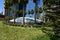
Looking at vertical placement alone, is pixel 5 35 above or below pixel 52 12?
below

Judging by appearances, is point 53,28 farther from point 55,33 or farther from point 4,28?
point 4,28

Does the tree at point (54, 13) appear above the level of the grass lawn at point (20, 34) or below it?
above

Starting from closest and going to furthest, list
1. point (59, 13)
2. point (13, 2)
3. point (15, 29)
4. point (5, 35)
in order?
point (59, 13)
point (5, 35)
point (15, 29)
point (13, 2)

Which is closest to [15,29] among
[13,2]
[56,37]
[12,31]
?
[12,31]

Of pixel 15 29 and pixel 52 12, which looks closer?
pixel 52 12

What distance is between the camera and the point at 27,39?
97.4 ft

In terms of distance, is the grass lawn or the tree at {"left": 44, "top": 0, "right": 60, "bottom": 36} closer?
the tree at {"left": 44, "top": 0, "right": 60, "bottom": 36}

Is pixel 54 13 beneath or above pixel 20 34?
above

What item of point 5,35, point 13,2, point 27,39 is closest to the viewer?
point 27,39

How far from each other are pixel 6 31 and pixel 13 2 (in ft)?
54.2

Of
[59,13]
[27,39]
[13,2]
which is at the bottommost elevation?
[27,39]

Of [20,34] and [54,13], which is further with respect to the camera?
[20,34]

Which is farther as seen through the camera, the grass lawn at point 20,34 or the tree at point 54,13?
the grass lawn at point 20,34

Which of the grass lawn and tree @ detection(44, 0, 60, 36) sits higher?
tree @ detection(44, 0, 60, 36)
